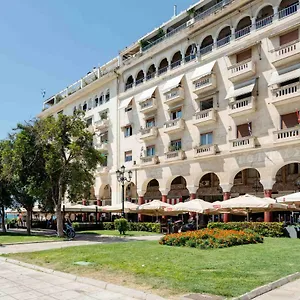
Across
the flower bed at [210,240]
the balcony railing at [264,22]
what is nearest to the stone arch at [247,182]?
the balcony railing at [264,22]

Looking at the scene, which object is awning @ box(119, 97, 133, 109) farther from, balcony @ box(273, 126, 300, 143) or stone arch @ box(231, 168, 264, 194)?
balcony @ box(273, 126, 300, 143)

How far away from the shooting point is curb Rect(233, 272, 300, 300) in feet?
23.6

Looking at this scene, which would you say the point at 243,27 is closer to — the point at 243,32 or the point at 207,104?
the point at 243,32

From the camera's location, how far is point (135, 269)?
33.0ft

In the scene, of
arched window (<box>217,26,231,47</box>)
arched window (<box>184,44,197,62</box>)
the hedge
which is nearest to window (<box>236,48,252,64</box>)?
arched window (<box>217,26,231,47</box>)

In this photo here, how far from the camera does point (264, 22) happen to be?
27312mm

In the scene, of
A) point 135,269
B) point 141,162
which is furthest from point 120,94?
point 135,269

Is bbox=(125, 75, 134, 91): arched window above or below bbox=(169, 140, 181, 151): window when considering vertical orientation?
above

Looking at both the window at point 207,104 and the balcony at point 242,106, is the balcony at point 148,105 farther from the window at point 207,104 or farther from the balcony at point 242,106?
the balcony at point 242,106

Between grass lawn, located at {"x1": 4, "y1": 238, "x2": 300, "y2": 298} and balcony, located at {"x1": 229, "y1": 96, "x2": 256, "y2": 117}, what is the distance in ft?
46.5

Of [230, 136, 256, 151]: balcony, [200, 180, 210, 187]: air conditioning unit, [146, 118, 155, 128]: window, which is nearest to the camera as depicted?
[230, 136, 256, 151]: balcony

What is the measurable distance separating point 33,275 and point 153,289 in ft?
13.9

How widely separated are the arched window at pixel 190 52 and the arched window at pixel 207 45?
71 centimetres

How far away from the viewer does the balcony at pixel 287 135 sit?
78.4 ft
